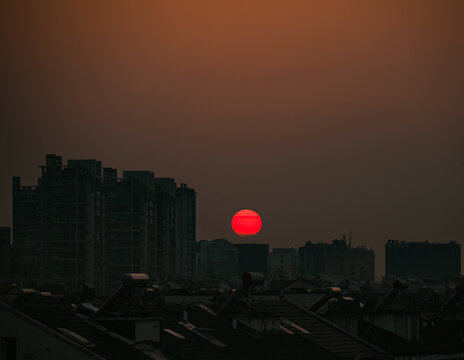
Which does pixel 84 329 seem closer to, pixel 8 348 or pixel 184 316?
pixel 8 348

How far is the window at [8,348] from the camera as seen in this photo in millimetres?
47438

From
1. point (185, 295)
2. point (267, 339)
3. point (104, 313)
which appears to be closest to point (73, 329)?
point (104, 313)

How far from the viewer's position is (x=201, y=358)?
54.3 metres

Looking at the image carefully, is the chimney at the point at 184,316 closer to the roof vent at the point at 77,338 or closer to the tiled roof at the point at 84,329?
the tiled roof at the point at 84,329

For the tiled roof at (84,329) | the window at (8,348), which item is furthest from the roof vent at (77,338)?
the window at (8,348)

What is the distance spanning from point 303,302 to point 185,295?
22.4 metres

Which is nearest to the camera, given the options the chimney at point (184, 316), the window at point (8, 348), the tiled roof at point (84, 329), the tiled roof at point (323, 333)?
the window at point (8, 348)

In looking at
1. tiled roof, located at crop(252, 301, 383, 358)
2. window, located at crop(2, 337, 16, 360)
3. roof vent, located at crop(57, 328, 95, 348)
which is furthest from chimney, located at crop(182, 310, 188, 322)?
window, located at crop(2, 337, 16, 360)

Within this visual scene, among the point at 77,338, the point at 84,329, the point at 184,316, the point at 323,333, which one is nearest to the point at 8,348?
the point at 77,338

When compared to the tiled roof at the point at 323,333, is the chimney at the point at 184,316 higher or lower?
higher

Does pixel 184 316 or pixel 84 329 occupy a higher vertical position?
pixel 84 329

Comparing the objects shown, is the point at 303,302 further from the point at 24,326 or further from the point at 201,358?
the point at 24,326

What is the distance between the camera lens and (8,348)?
47.6m

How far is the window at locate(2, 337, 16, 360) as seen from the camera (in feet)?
156
